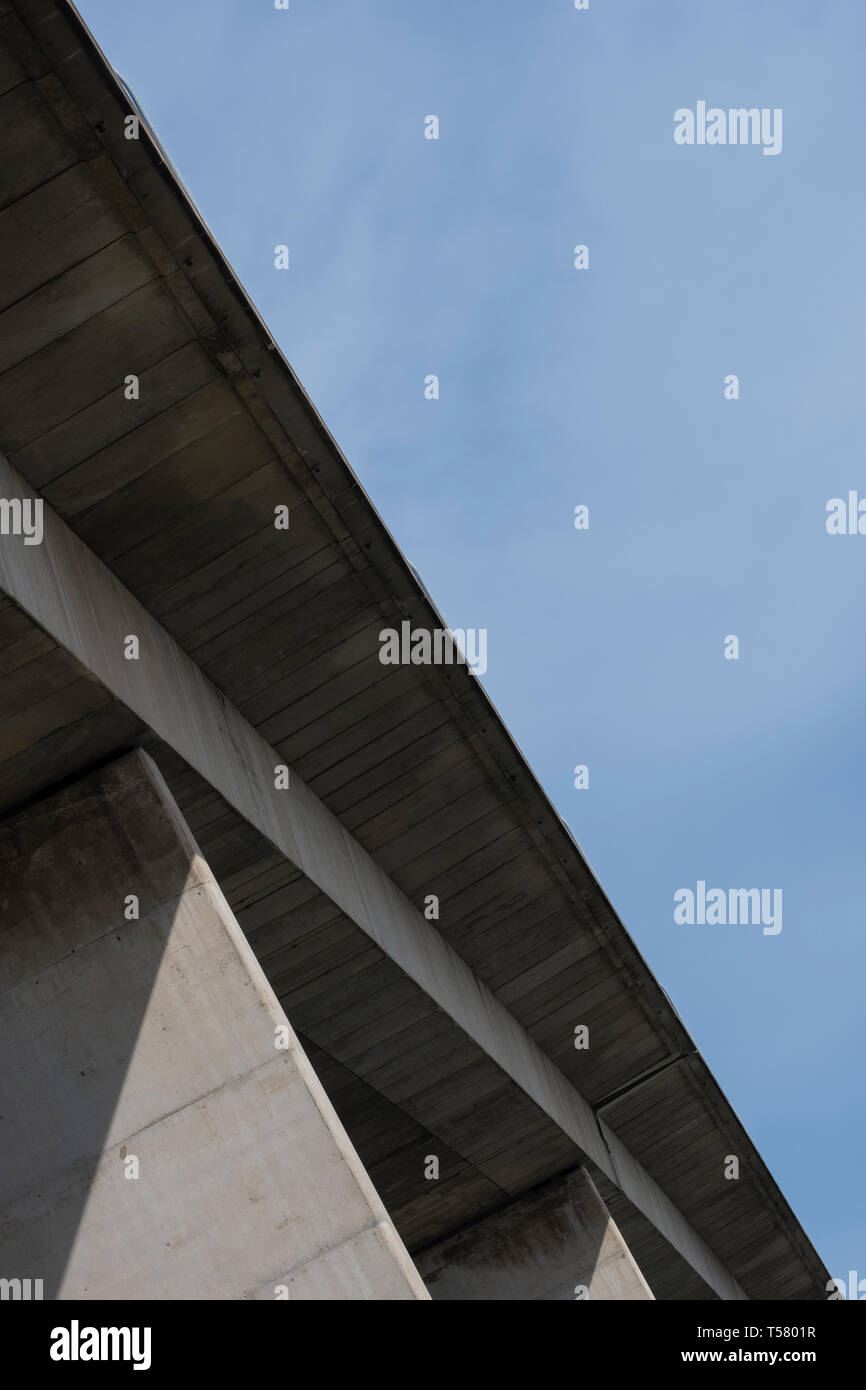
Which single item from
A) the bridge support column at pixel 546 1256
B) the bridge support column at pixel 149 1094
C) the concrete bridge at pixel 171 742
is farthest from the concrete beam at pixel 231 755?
the bridge support column at pixel 546 1256

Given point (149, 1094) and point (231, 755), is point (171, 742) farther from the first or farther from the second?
point (149, 1094)

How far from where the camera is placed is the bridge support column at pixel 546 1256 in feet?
70.7

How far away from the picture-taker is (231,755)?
41.5ft

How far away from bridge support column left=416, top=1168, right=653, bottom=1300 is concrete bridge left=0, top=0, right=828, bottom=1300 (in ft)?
26.2

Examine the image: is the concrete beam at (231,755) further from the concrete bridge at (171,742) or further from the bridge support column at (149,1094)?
the bridge support column at (149,1094)

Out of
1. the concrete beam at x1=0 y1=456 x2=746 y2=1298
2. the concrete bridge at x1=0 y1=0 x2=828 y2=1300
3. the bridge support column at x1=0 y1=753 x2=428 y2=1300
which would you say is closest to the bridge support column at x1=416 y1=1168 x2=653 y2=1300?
the concrete beam at x1=0 y1=456 x2=746 y2=1298

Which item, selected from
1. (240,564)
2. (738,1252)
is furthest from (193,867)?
(738,1252)

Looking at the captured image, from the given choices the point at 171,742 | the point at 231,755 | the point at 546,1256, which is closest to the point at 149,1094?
the point at 171,742

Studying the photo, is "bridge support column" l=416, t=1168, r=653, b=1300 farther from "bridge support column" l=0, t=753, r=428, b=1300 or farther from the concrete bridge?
"bridge support column" l=0, t=753, r=428, b=1300

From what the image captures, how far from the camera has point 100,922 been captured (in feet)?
35.8
